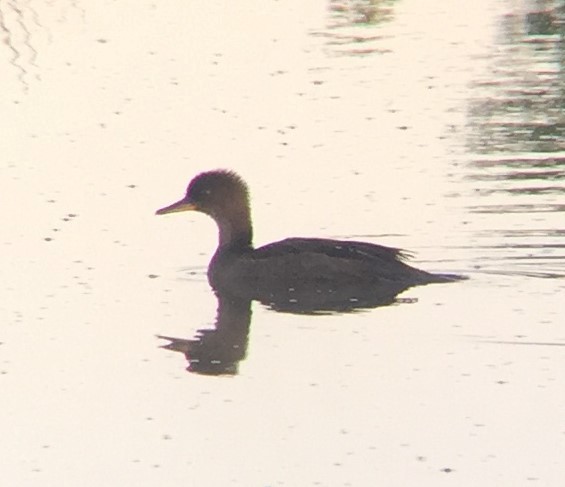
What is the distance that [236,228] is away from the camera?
42.1 ft

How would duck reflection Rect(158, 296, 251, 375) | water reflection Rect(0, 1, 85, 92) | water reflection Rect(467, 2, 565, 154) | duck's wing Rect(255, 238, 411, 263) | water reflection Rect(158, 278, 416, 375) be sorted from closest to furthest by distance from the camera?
duck reflection Rect(158, 296, 251, 375), water reflection Rect(158, 278, 416, 375), duck's wing Rect(255, 238, 411, 263), water reflection Rect(467, 2, 565, 154), water reflection Rect(0, 1, 85, 92)

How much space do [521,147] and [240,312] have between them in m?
3.82

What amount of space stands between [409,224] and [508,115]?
3.13 m

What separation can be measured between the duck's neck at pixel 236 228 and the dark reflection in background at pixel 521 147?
142 cm

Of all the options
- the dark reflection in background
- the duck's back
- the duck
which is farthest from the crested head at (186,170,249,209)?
the dark reflection in background

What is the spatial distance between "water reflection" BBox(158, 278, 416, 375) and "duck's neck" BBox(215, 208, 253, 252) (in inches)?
23.5

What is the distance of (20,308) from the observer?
1143cm

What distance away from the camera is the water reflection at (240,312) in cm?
1062

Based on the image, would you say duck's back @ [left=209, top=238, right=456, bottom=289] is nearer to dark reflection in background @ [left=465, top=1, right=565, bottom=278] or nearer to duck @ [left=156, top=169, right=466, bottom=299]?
duck @ [left=156, top=169, right=466, bottom=299]

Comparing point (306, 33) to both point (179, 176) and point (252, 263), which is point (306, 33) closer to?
point (179, 176)

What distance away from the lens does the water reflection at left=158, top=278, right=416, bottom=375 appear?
418 inches

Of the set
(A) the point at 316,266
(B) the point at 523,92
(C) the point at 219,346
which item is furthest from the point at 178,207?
(B) the point at 523,92

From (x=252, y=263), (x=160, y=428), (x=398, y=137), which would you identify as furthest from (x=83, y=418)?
(x=398, y=137)

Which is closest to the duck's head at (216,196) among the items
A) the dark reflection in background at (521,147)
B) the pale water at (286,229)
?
the pale water at (286,229)
